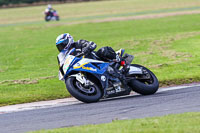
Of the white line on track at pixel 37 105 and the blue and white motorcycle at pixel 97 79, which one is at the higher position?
the blue and white motorcycle at pixel 97 79

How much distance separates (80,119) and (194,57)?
8662mm

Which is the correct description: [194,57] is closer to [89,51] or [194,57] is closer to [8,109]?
[89,51]

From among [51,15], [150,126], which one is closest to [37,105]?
[150,126]

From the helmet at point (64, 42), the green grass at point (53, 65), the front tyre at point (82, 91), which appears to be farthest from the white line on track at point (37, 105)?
the helmet at point (64, 42)

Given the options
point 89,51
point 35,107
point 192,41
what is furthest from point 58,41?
point 192,41

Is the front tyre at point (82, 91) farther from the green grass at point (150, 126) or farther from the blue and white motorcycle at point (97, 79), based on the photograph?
the green grass at point (150, 126)

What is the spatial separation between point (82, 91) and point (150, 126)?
9.87 ft

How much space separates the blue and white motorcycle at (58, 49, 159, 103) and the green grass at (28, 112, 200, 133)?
7.64ft

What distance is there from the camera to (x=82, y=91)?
9086 millimetres

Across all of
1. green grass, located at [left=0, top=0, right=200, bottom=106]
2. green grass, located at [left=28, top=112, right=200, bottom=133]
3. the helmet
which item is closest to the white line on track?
green grass, located at [left=0, top=0, right=200, bottom=106]

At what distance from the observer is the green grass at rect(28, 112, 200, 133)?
6019 mm

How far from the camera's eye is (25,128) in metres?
7.08

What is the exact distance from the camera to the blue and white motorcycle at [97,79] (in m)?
9.09

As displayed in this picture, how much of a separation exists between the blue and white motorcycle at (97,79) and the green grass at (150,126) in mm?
2328
